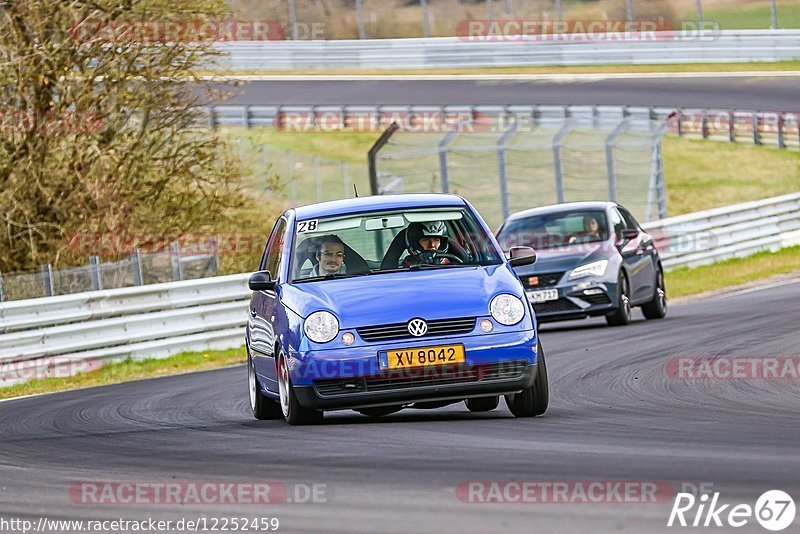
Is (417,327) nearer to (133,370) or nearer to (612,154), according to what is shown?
(133,370)

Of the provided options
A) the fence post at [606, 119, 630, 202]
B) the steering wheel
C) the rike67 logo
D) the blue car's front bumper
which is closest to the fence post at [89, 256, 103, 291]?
the steering wheel

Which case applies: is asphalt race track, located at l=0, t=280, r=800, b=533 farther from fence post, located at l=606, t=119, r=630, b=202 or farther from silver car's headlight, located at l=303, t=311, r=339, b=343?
fence post, located at l=606, t=119, r=630, b=202

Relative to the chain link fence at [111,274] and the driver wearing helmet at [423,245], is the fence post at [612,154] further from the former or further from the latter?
the driver wearing helmet at [423,245]

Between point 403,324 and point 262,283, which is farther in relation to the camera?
point 262,283

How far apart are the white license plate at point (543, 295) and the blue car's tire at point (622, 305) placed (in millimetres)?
684

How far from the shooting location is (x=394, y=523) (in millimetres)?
6383

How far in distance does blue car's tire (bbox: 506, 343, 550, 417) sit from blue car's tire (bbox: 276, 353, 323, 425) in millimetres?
1311

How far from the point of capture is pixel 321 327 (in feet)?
32.4

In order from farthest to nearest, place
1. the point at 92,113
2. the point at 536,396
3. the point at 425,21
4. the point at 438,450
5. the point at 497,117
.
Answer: the point at 425,21, the point at 497,117, the point at 92,113, the point at 536,396, the point at 438,450

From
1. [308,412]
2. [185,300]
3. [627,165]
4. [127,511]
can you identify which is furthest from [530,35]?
[127,511]

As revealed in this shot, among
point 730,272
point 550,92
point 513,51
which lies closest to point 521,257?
point 730,272

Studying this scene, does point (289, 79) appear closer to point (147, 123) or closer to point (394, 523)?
point (147, 123)

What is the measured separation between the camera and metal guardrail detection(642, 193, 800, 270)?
2869cm

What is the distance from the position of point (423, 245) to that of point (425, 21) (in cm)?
4220
